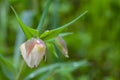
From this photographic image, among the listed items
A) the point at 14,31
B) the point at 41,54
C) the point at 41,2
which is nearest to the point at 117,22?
the point at 41,2

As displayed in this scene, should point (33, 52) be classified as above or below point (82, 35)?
above

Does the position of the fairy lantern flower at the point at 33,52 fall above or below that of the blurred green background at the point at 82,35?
above

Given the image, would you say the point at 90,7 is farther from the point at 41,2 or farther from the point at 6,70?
the point at 6,70

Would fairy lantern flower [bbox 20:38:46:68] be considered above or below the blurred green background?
above

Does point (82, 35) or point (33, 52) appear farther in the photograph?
point (82, 35)
